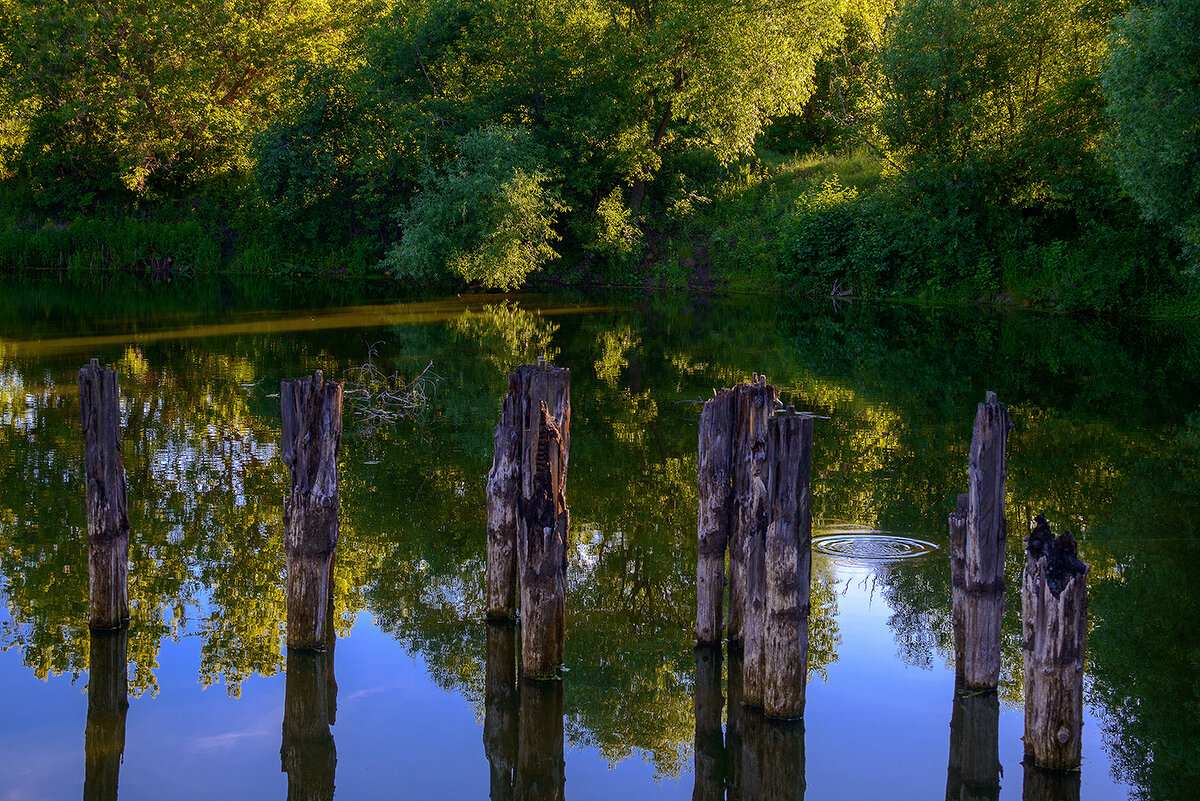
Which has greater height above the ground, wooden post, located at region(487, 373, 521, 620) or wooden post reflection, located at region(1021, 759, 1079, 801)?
wooden post, located at region(487, 373, 521, 620)

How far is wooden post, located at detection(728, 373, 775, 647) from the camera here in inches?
307

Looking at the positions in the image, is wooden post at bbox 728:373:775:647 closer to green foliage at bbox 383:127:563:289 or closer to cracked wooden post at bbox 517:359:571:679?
cracked wooden post at bbox 517:359:571:679

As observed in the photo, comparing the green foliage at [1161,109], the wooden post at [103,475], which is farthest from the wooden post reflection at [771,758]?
the green foliage at [1161,109]

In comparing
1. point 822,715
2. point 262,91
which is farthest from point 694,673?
point 262,91

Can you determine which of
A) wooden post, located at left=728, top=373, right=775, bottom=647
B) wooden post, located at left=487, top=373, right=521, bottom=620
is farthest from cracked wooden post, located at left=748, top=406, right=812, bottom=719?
wooden post, located at left=487, top=373, right=521, bottom=620

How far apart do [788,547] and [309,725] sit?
359 cm

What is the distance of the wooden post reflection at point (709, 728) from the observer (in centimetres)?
725

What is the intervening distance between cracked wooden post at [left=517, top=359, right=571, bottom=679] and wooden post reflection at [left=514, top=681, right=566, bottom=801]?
153mm

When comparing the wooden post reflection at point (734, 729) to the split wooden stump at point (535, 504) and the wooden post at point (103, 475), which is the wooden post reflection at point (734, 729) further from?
the wooden post at point (103, 475)

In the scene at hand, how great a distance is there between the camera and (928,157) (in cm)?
3609

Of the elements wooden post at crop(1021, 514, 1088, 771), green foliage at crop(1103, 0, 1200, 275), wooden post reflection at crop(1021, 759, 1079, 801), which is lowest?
wooden post reflection at crop(1021, 759, 1079, 801)

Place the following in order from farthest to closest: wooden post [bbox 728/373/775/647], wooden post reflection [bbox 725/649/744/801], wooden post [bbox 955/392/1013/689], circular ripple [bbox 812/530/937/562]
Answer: circular ripple [bbox 812/530/937/562] → wooden post [bbox 728/373/775/647] → wooden post [bbox 955/392/1013/689] → wooden post reflection [bbox 725/649/744/801]

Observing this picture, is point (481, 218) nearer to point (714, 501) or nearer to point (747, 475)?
point (714, 501)

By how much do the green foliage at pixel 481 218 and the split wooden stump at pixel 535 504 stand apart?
101ft
